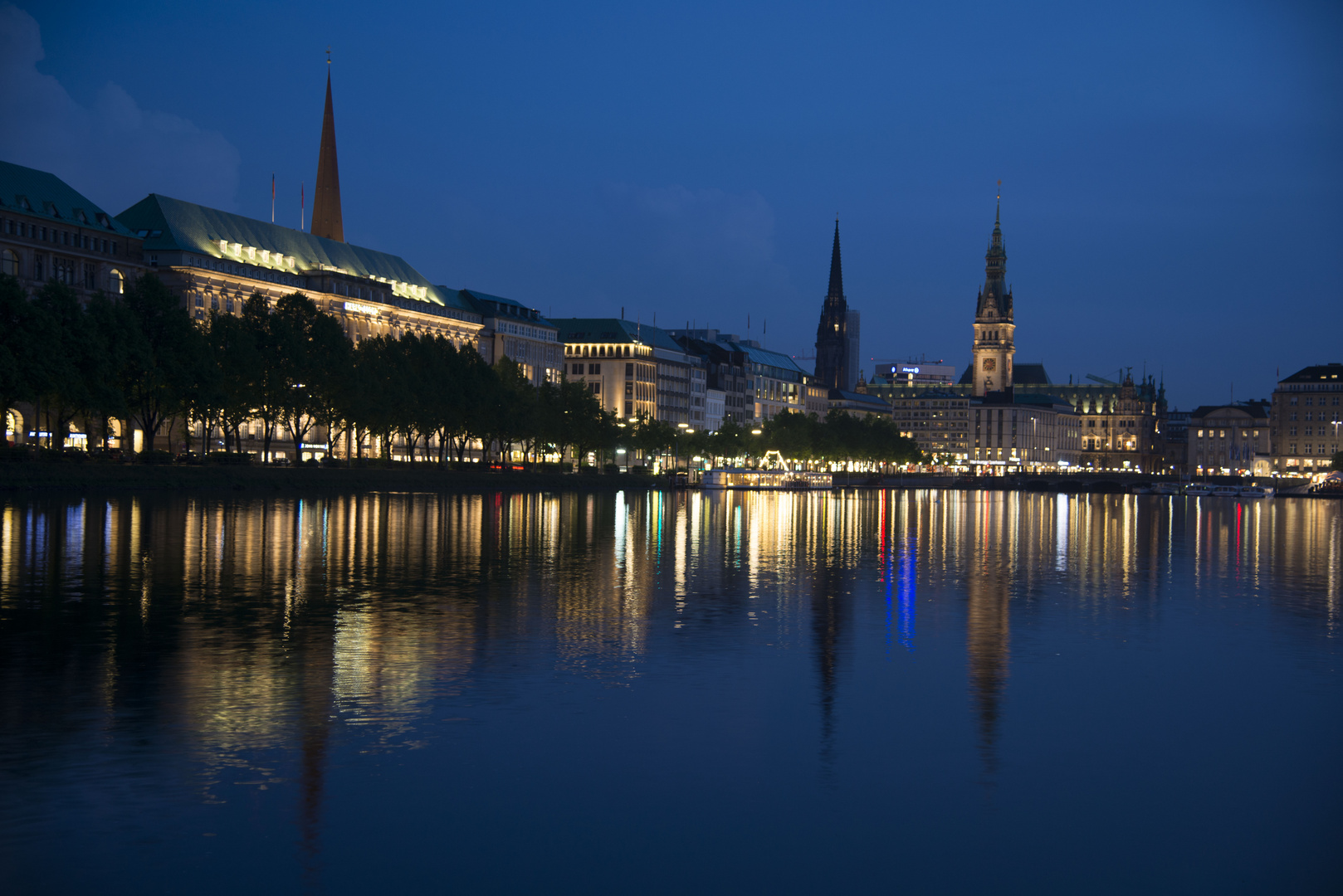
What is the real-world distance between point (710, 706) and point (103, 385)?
78.4m

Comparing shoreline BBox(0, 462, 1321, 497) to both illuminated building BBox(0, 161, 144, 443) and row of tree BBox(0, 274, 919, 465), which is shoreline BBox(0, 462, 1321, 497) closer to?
row of tree BBox(0, 274, 919, 465)

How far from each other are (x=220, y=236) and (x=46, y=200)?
30727 mm

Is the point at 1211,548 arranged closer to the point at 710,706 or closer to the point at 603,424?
the point at 710,706

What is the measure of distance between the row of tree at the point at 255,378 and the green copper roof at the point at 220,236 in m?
10.6

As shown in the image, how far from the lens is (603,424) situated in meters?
178

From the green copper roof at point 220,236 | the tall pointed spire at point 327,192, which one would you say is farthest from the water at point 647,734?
the tall pointed spire at point 327,192

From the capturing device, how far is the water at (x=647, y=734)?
525 inches

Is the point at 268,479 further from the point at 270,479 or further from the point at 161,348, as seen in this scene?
the point at 161,348

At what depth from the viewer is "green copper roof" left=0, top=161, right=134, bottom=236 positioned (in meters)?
129

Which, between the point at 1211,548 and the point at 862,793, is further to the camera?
the point at 1211,548

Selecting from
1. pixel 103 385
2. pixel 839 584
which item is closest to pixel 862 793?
pixel 839 584

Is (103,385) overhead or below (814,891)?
overhead

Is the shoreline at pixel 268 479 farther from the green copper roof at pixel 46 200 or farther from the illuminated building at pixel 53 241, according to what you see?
the green copper roof at pixel 46 200

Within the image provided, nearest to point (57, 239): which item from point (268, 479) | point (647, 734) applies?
point (268, 479)
